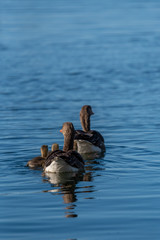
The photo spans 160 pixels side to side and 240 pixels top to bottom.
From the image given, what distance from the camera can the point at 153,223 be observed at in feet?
34.1

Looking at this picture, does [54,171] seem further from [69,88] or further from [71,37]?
[71,37]

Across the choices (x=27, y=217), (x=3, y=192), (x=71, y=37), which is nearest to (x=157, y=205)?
(x=27, y=217)

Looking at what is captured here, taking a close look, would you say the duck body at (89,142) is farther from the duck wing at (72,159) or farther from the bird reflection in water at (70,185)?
the duck wing at (72,159)

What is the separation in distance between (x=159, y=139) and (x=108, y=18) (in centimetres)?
4654

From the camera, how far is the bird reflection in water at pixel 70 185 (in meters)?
11.5

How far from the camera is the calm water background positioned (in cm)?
1058

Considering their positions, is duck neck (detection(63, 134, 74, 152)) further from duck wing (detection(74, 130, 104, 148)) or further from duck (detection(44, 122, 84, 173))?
duck wing (detection(74, 130, 104, 148))

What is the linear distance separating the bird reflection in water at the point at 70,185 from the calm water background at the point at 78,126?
24 millimetres

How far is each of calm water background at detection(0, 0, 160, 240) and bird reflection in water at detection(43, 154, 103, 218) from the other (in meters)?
0.02

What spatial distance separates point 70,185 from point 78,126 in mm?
7436

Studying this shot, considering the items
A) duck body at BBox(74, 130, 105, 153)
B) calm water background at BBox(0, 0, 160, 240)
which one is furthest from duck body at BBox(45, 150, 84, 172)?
duck body at BBox(74, 130, 105, 153)

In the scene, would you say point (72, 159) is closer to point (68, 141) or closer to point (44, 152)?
point (68, 141)

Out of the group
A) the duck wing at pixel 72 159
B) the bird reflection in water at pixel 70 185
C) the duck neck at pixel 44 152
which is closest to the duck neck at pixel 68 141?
the duck neck at pixel 44 152

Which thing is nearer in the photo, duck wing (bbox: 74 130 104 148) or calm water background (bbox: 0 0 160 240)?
calm water background (bbox: 0 0 160 240)
